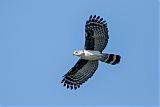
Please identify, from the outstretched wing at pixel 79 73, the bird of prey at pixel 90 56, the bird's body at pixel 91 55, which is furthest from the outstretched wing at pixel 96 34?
the outstretched wing at pixel 79 73

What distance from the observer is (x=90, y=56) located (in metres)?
11.7

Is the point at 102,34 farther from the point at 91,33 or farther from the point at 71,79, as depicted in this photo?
the point at 71,79

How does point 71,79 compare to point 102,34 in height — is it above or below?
below

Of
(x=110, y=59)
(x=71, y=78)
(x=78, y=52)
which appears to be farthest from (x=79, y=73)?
(x=110, y=59)

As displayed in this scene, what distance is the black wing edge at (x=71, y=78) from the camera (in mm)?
12219

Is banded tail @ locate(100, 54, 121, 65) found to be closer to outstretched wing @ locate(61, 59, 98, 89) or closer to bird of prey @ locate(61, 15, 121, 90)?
bird of prey @ locate(61, 15, 121, 90)

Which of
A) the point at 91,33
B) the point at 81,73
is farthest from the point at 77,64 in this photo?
the point at 91,33

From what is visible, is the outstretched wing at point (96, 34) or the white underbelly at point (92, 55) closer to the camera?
the white underbelly at point (92, 55)

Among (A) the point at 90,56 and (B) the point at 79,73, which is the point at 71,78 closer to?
(B) the point at 79,73

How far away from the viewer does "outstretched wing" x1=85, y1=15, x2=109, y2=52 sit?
12.0m

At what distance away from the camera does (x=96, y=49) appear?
11.9m

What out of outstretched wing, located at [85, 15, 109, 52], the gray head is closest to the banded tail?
outstretched wing, located at [85, 15, 109, 52]

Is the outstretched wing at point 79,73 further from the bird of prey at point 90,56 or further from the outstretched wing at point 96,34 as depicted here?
the outstretched wing at point 96,34

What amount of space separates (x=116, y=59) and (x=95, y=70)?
0.80 m
